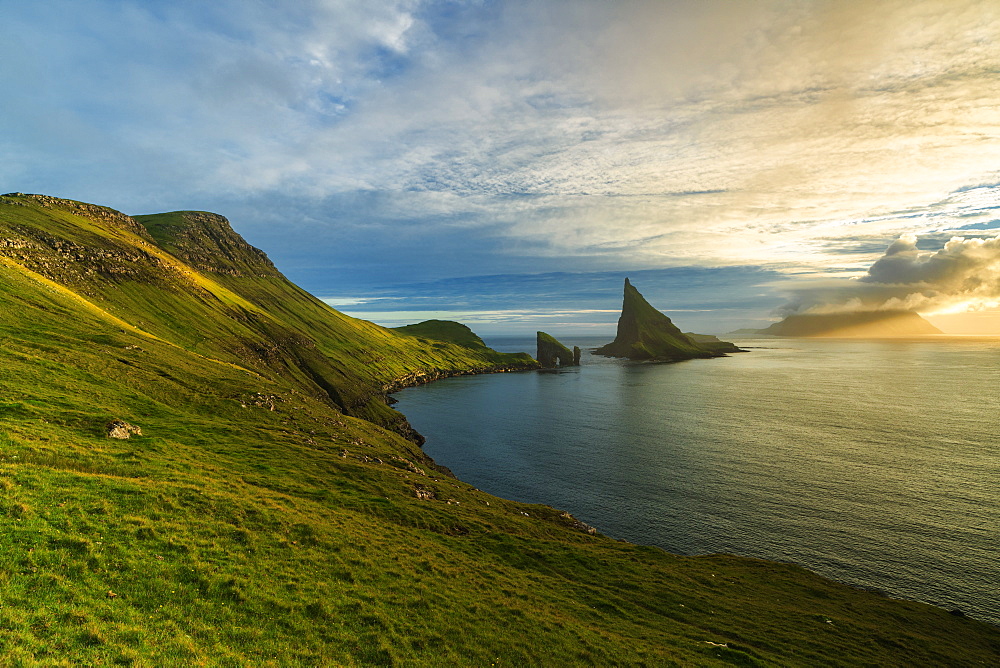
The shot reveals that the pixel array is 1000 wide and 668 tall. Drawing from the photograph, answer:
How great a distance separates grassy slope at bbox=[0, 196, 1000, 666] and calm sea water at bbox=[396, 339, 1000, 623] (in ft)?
39.4

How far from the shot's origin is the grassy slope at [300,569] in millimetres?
18969

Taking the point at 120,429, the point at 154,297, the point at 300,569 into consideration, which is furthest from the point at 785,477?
the point at 154,297

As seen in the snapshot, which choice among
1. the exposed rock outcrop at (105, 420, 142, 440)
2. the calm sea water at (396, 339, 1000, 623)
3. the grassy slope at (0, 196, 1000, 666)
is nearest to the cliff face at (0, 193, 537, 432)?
the calm sea water at (396, 339, 1000, 623)

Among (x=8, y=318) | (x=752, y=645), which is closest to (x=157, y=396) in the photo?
(x=8, y=318)

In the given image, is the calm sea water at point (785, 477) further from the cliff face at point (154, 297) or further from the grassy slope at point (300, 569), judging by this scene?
the cliff face at point (154, 297)

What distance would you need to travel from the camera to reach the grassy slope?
19.0 meters

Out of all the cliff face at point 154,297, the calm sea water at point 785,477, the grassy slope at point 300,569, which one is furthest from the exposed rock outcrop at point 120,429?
the cliff face at point 154,297

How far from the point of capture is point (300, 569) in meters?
26.6

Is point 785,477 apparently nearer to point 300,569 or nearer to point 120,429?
point 300,569

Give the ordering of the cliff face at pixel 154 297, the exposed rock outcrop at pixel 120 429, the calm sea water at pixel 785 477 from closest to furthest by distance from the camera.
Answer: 1. the exposed rock outcrop at pixel 120 429
2. the calm sea water at pixel 785 477
3. the cliff face at pixel 154 297

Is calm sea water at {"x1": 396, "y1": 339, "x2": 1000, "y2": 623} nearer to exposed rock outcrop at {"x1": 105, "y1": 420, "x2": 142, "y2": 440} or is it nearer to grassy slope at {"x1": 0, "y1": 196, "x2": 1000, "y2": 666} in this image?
grassy slope at {"x1": 0, "y1": 196, "x2": 1000, "y2": 666}

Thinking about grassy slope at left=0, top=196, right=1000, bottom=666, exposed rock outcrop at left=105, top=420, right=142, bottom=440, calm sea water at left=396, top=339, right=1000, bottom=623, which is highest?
exposed rock outcrop at left=105, top=420, right=142, bottom=440

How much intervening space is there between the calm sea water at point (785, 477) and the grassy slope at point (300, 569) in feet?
39.4

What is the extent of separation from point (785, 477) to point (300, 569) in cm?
10211
